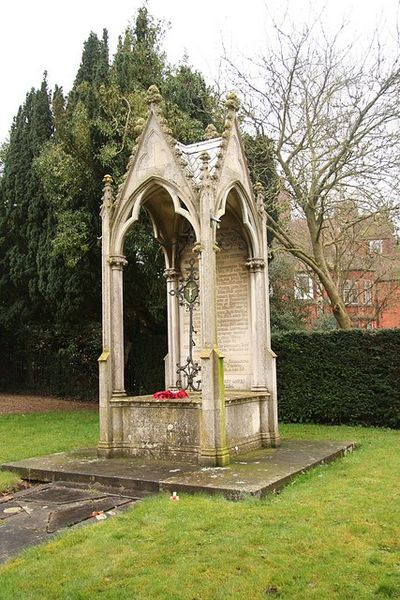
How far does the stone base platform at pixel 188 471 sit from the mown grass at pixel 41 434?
71 cm

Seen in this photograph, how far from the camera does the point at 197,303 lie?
11555 millimetres

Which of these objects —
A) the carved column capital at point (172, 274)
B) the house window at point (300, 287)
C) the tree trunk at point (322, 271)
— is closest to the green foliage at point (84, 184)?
the carved column capital at point (172, 274)

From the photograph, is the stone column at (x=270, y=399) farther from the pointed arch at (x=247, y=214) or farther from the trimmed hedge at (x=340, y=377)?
the trimmed hedge at (x=340, y=377)

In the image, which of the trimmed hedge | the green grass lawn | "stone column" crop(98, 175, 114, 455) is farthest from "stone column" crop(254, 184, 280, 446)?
the trimmed hedge

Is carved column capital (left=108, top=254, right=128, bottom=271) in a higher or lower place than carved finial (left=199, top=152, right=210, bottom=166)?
lower

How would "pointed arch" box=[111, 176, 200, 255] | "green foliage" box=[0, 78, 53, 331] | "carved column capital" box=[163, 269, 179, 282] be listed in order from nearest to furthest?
"pointed arch" box=[111, 176, 200, 255] < "carved column capital" box=[163, 269, 179, 282] < "green foliage" box=[0, 78, 53, 331]

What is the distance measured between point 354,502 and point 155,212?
7.07 metres

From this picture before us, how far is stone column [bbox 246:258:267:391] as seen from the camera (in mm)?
10797

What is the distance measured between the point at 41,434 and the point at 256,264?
725 cm

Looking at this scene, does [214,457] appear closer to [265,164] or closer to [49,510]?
[49,510]

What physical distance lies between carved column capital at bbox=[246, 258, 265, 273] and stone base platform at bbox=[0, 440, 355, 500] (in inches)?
132

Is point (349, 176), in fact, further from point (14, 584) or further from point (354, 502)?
Answer: point (14, 584)

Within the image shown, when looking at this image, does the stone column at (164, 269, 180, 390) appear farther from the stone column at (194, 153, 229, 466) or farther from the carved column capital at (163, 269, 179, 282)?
the stone column at (194, 153, 229, 466)

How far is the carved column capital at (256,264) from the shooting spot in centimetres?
1102
